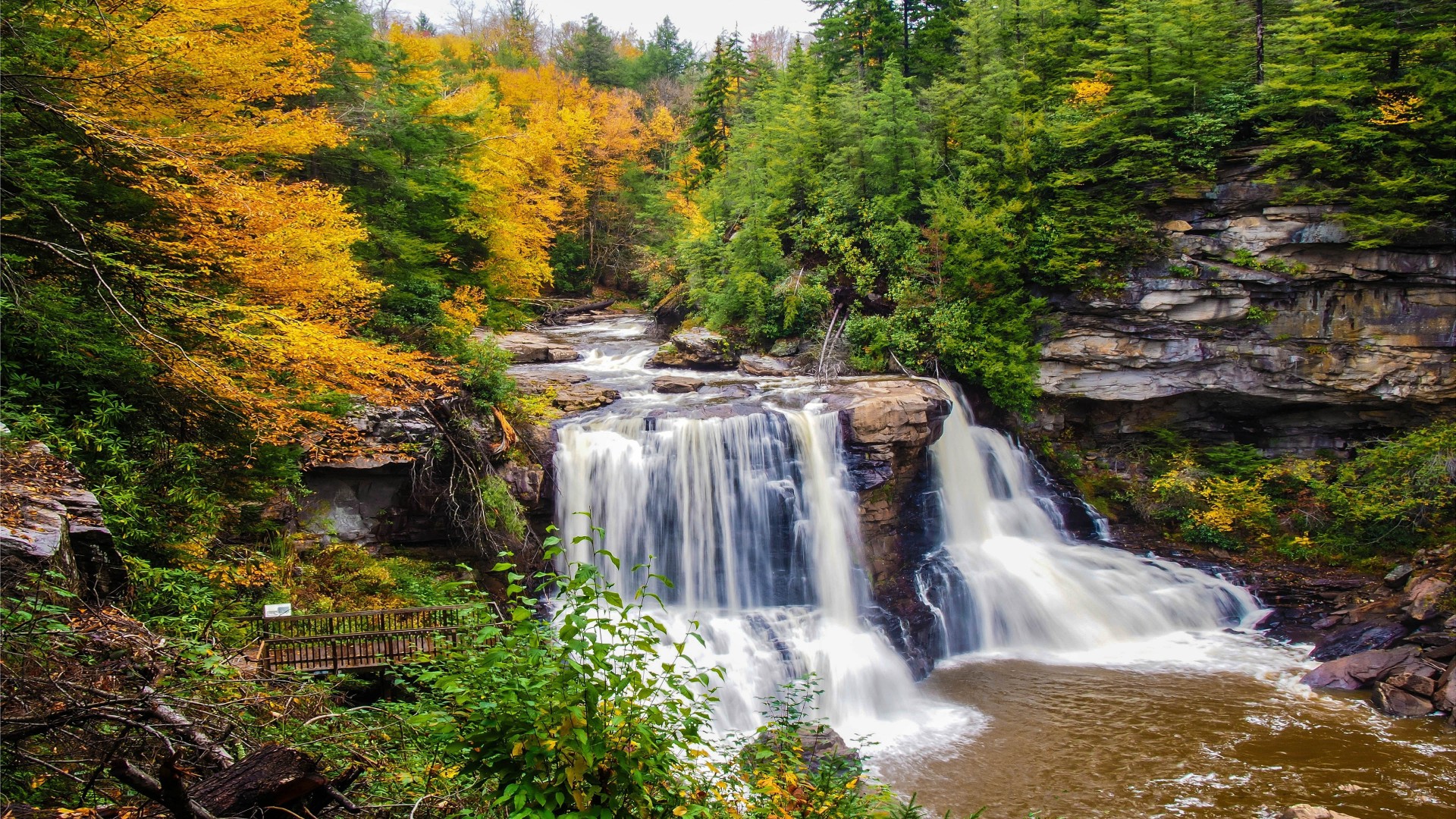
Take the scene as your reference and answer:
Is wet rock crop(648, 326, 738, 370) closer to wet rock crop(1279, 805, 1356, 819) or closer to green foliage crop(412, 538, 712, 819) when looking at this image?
wet rock crop(1279, 805, 1356, 819)

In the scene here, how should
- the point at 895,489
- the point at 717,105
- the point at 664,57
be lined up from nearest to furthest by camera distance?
1. the point at 895,489
2. the point at 717,105
3. the point at 664,57

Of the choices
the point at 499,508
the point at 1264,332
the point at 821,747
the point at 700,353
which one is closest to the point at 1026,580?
the point at 821,747

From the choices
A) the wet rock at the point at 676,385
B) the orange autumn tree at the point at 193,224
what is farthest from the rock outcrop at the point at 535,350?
the orange autumn tree at the point at 193,224

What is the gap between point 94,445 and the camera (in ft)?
23.4

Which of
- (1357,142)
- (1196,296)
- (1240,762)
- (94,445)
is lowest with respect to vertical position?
(1240,762)

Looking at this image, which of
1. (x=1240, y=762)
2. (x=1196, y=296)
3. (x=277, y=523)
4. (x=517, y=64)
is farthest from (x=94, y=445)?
(x=517, y=64)

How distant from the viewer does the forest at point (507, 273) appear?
3.76 m

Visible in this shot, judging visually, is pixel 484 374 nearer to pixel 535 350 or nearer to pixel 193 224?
pixel 193 224

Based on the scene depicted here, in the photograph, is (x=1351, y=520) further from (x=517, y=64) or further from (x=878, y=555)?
(x=517, y=64)

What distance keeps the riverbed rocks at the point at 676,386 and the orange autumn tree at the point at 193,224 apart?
7375 mm

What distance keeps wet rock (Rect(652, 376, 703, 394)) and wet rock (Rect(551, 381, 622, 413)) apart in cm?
97

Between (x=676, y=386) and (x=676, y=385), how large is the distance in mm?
24

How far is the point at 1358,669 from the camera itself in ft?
38.9

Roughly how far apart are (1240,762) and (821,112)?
1866 cm
